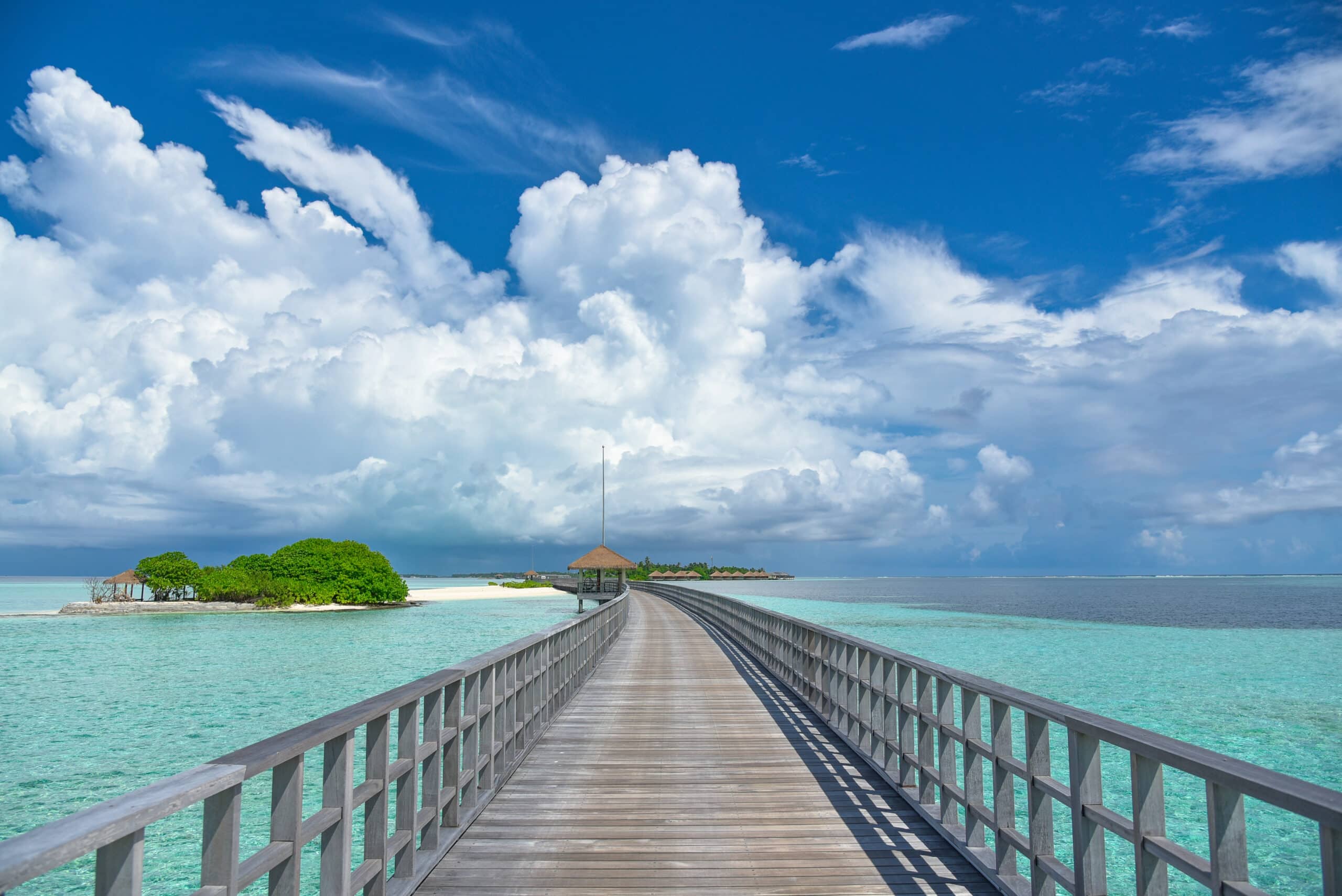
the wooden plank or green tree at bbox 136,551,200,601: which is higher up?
the wooden plank

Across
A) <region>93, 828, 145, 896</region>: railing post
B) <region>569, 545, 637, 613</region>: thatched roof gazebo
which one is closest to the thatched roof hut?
<region>569, 545, 637, 613</region>: thatched roof gazebo

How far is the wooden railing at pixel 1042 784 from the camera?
2.42m

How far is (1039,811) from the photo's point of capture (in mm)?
3727

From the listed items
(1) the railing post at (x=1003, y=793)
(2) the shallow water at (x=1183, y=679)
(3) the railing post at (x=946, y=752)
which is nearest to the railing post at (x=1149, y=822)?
(1) the railing post at (x=1003, y=793)

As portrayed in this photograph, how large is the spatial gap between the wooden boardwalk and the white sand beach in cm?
7548

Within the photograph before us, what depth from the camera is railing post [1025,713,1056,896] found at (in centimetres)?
371

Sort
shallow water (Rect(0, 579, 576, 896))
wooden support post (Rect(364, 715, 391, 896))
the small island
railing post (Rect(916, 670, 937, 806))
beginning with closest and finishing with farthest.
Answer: wooden support post (Rect(364, 715, 391, 896)) → railing post (Rect(916, 670, 937, 806)) → shallow water (Rect(0, 579, 576, 896)) → the small island

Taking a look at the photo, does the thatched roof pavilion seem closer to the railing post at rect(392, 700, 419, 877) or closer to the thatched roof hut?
the thatched roof hut

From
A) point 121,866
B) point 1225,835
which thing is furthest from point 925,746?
point 121,866

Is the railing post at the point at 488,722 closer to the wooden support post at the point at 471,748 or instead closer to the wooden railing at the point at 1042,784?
the wooden support post at the point at 471,748

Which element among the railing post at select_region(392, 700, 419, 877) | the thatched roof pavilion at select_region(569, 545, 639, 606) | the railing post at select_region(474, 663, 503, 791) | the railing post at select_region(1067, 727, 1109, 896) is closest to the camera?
the railing post at select_region(1067, 727, 1109, 896)

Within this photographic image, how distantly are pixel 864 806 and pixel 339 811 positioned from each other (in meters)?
3.69

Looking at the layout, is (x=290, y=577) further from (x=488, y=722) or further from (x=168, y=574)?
(x=488, y=722)

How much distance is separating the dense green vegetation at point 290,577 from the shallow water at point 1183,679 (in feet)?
121
